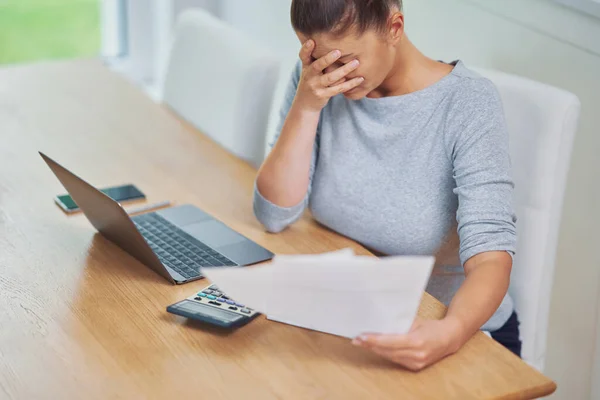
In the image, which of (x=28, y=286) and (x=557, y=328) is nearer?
(x=28, y=286)

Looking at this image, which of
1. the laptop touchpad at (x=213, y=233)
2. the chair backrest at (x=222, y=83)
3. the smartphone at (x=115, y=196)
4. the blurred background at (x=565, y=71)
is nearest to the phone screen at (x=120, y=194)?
the smartphone at (x=115, y=196)

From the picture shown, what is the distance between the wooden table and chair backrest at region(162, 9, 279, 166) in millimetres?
145

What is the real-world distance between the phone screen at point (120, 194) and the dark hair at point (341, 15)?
504 millimetres

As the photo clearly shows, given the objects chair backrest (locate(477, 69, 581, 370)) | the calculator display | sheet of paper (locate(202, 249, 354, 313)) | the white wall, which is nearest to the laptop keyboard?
the calculator display

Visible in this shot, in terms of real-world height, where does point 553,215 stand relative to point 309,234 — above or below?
above

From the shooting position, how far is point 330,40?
4.38 ft

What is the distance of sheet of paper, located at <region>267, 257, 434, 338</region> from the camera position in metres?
0.99

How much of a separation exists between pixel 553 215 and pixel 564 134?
145mm

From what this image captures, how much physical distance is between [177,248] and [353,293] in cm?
50

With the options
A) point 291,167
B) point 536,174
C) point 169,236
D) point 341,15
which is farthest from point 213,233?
point 536,174

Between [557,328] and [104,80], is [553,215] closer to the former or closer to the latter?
[557,328]

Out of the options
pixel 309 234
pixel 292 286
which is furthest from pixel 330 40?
pixel 292 286

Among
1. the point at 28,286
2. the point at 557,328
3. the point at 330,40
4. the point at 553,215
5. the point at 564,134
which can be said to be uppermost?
the point at 330,40

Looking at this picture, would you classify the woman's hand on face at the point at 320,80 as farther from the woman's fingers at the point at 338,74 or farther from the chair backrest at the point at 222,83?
the chair backrest at the point at 222,83
